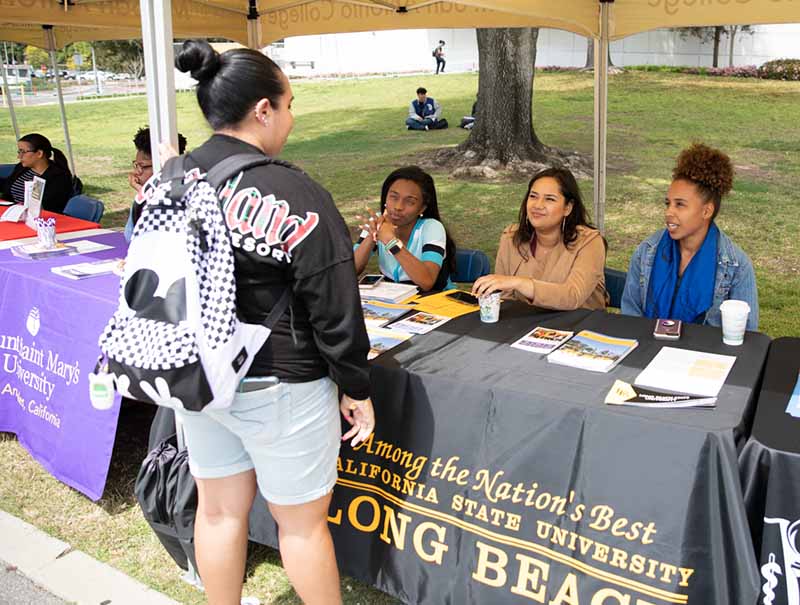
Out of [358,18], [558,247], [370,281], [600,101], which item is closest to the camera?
[558,247]

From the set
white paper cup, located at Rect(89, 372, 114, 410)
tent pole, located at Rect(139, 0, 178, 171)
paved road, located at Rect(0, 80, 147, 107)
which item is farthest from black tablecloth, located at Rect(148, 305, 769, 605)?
paved road, located at Rect(0, 80, 147, 107)

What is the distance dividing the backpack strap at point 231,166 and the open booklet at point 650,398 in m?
1.03

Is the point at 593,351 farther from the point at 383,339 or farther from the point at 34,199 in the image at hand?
the point at 34,199

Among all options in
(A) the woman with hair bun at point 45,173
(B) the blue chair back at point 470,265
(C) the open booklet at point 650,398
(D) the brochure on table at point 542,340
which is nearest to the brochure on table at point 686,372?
(C) the open booklet at point 650,398

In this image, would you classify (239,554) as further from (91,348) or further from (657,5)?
(657,5)

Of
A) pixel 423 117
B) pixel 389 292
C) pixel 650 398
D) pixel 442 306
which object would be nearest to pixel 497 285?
pixel 442 306

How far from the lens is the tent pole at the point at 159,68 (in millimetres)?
2172

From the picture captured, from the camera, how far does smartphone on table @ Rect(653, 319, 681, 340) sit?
7.80ft

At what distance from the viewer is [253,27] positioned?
17.2ft

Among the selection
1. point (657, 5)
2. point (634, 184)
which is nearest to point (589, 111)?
point (634, 184)

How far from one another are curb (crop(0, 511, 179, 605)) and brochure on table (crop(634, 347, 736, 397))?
5.30 feet

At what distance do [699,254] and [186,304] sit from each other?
1.95 m

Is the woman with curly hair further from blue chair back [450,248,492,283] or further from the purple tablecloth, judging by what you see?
the purple tablecloth

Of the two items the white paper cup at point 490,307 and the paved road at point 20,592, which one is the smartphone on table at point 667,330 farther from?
the paved road at point 20,592
